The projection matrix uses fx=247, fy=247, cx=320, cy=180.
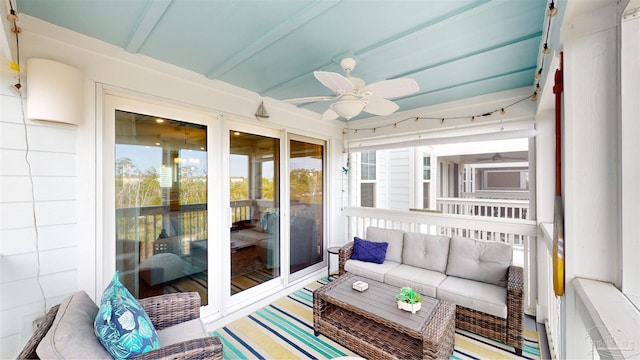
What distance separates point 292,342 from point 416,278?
1.55 meters

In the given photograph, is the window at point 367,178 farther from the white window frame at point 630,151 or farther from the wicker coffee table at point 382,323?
the white window frame at point 630,151

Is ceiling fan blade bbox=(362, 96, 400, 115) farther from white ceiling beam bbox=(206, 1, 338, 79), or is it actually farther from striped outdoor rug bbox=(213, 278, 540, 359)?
striped outdoor rug bbox=(213, 278, 540, 359)

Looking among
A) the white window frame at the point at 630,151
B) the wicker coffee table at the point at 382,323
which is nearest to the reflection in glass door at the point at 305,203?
the wicker coffee table at the point at 382,323

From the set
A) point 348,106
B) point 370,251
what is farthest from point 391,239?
point 348,106

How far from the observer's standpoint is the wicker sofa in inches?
93.2

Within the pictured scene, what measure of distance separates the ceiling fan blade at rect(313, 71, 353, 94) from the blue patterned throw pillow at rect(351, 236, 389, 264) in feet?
7.74

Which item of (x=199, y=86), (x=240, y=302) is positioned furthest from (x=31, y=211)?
(x=240, y=302)

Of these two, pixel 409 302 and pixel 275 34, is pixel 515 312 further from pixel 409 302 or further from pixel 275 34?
pixel 275 34

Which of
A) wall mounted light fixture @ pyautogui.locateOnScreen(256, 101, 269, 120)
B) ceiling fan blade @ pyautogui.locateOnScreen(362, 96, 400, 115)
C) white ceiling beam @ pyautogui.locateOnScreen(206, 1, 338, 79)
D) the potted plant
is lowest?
the potted plant

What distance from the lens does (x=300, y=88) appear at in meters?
2.97

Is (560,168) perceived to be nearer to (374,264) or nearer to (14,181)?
(374,264)

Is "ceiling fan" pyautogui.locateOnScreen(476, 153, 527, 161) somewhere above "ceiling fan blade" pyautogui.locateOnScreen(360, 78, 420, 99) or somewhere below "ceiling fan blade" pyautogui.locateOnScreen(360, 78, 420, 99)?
below

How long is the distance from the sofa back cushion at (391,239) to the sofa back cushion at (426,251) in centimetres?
7

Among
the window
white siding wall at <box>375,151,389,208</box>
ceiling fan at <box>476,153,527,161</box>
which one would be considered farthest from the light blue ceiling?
ceiling fan at <box>476,153,527,161</box>
